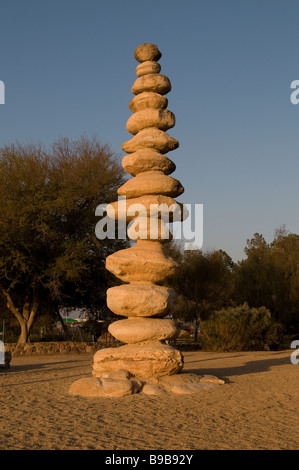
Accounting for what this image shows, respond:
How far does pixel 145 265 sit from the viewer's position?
→ 10312 mm

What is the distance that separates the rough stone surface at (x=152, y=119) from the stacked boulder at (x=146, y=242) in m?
0.02

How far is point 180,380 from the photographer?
32.0 feet

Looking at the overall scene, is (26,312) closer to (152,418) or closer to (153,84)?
(153,84)

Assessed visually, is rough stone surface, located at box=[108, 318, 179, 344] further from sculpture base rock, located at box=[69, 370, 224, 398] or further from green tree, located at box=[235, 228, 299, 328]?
green tree, located at box=[235, 228, 299, 328]

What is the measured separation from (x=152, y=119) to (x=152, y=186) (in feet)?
5.52

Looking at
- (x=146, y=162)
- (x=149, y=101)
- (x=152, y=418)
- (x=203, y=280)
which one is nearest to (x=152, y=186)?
(x=146, y=162)

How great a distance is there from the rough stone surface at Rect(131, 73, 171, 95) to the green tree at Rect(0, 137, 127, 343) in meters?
8.74

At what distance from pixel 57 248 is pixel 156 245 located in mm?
10561

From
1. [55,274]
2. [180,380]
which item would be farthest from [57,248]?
[180,380]

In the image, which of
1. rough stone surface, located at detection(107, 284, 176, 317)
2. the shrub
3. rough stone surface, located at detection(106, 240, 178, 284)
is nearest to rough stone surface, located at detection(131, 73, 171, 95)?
rough stone surface, located at detection(106, 240, 178, 284)

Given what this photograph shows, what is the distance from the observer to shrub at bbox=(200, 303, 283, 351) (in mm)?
21391

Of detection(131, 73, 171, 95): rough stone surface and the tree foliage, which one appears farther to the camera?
the tree foliage

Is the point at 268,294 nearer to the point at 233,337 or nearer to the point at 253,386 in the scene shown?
the point at 233,337

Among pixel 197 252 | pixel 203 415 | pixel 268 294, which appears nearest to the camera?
pixel 203 415
